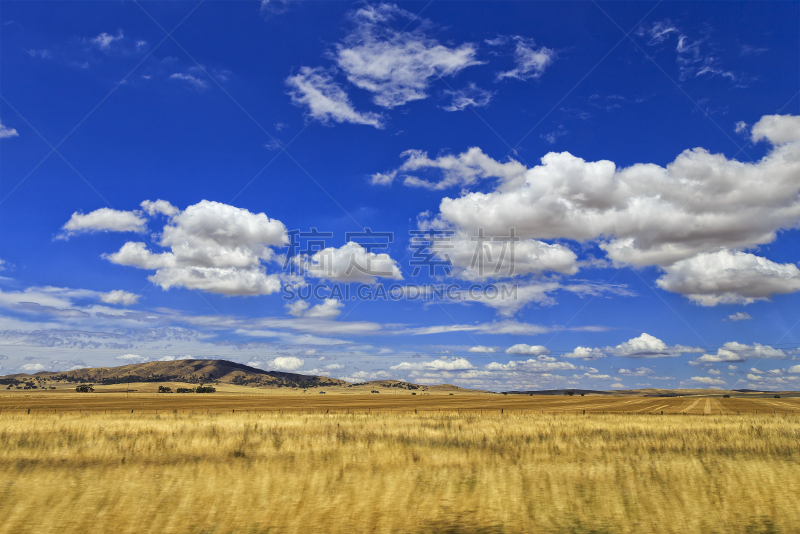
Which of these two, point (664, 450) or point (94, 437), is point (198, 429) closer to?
point (94, 437)

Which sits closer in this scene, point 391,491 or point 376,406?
point 391,491

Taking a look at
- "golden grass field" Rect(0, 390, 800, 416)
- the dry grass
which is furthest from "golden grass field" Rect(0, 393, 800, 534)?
"golden grass field" Rect(0, 390, 800, 416)

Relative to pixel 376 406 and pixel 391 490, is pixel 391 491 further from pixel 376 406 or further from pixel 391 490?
pixel 376 406

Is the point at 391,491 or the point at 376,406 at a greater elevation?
the point at 391,491

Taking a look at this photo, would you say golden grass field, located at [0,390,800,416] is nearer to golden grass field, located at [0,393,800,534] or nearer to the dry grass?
golden grass field, located at [0,393,800,534]

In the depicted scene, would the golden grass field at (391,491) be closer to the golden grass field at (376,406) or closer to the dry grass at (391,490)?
the dry grass at (391,490)

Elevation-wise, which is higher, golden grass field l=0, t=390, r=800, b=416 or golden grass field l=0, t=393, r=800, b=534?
golden grass field l=0, t=393, r=800, b=534

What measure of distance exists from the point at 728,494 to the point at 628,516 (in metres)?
3.41

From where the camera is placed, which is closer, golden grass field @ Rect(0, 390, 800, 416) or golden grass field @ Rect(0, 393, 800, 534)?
golden grass field @ Rect(0, 393, 800, 534)

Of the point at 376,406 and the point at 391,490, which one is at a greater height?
the point at 391,490

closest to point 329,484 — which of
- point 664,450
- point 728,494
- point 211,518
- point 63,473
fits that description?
point 211,518

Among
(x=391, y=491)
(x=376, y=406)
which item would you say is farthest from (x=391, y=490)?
(x=376, y=406)

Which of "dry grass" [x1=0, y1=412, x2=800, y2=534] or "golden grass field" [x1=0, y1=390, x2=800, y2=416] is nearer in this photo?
"dry grass" [x1=0, y1=412, x2=800, y2=534]

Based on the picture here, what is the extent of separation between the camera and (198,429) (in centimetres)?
3203
